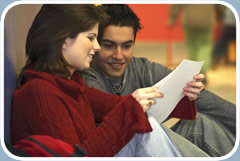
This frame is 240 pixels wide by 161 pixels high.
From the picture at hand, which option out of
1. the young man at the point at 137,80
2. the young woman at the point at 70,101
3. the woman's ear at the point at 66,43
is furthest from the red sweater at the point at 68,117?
the young man at the point at 137,80

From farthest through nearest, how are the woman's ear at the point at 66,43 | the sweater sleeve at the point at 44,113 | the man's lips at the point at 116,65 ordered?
the man's lips at the point at 116,65 → the woman's ear at the point at 66,43 → the sweater sleeve at the point at 44,113

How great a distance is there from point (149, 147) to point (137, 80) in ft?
1.10

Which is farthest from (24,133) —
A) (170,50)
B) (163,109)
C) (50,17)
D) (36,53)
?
(170,50)

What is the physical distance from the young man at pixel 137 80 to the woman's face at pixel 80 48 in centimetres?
14

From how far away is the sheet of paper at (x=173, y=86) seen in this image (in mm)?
929

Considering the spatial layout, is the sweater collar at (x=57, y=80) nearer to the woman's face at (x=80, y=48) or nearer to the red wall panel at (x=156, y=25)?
the woman's face at (x=80, y=48)

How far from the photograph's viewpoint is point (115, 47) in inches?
43.9

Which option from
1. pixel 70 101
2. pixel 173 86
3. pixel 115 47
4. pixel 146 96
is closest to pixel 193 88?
pixel 173 86

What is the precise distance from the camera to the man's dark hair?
109 cm

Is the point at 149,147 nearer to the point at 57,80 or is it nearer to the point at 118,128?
the point at 118,128

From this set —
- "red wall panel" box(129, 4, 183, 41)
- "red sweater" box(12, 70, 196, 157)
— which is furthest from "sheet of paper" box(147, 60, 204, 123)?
"red wall panel" box(129, 4, 183, 41)

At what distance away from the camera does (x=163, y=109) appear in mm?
999

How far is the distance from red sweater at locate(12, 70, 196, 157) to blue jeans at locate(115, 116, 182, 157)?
0.03 meters

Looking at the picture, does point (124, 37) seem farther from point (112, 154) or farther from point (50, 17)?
point (112, 154)
